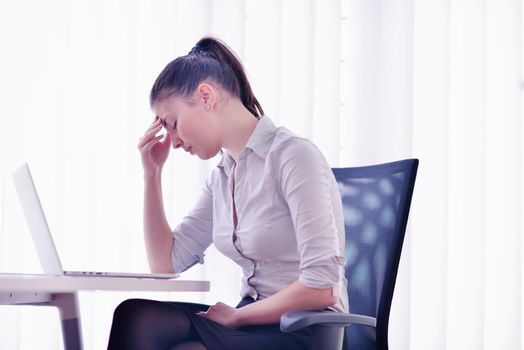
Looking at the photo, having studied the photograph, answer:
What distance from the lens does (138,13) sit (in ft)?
8.80

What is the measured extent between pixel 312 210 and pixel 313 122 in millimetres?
1259

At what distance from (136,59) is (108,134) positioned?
0.30 metres

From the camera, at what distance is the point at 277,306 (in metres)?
1.40

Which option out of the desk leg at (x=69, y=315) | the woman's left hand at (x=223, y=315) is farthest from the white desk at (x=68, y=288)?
the woman's left hand at (x=223, y=315)

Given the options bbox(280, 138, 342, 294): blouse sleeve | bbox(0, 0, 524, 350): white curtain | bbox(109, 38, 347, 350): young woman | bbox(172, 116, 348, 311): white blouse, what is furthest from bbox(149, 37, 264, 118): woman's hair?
bbox(0, 0, 524, 350): white curtain

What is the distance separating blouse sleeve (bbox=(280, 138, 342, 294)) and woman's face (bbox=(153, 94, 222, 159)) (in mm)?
213

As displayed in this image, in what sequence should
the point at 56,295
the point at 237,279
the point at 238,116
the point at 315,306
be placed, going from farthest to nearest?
the point at 237,279, the point at 238,116, the point at 56,295, the point at 315,306

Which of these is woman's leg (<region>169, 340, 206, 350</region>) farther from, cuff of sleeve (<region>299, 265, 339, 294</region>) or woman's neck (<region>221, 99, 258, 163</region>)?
woman's neck (<region>221, 99, 258, 163</region>)

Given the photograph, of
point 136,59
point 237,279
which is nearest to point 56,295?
point 237,279

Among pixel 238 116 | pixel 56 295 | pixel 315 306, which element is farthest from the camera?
pixel 238 116

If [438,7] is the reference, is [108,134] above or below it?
below

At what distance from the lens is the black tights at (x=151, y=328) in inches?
49.9

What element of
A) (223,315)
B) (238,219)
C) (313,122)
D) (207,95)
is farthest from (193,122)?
(313,122)

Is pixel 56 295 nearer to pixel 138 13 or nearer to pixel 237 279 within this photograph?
pixel 237 279
